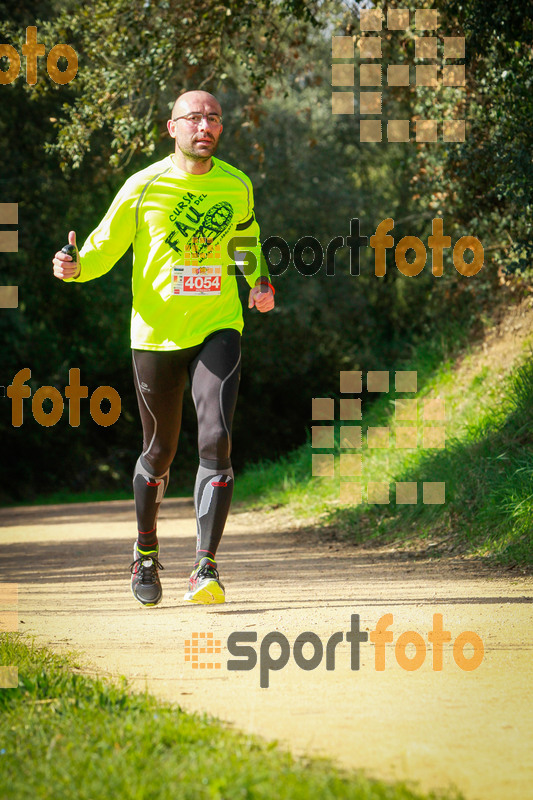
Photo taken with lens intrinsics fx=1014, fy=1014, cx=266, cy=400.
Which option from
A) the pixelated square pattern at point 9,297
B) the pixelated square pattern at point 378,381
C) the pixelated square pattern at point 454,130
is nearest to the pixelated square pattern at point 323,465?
the pixelated square pattern at point 378,381

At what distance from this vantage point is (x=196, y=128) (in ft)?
17.0

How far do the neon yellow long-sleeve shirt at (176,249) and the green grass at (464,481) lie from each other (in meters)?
3.20

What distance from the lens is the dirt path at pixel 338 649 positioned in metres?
2.90

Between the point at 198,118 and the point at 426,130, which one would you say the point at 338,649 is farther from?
the point at 426,130

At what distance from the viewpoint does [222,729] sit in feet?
10.0

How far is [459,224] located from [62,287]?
37.0 ft

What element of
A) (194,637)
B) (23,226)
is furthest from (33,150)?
(194,637)

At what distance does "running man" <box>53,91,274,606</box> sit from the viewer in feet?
16.9

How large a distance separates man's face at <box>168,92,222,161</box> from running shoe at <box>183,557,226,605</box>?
6.79ft

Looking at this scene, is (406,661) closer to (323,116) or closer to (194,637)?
(194,637)
